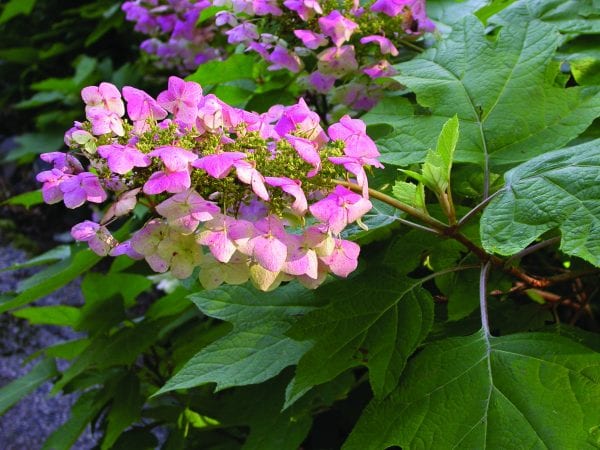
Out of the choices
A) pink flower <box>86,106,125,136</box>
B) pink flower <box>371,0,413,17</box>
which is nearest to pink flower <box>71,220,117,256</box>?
pink flower <box>86,106,125,136</box>

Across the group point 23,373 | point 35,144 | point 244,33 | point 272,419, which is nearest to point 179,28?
point 244,33

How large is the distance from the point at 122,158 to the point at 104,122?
0.08 metres

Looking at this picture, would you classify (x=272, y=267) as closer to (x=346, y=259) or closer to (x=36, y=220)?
(x=346, y=259)

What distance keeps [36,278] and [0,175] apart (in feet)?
10.3

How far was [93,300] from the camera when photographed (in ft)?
5.78

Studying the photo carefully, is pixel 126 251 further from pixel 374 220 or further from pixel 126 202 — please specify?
pixel 374 220

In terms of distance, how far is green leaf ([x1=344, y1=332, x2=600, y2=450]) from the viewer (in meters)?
0.92

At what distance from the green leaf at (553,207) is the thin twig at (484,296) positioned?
119 mm

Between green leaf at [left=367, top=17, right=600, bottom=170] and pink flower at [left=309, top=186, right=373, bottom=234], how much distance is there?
0.30m

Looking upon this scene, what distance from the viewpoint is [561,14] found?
1467 millimetres

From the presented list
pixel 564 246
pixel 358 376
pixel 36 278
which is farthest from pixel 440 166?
pixel 36 278

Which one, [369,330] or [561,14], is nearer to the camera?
[369,330]

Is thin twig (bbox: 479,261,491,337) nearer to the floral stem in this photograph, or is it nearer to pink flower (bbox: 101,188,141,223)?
the floral stem

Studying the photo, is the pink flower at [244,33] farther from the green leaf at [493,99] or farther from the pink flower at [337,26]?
the green leaf at [493,99]
